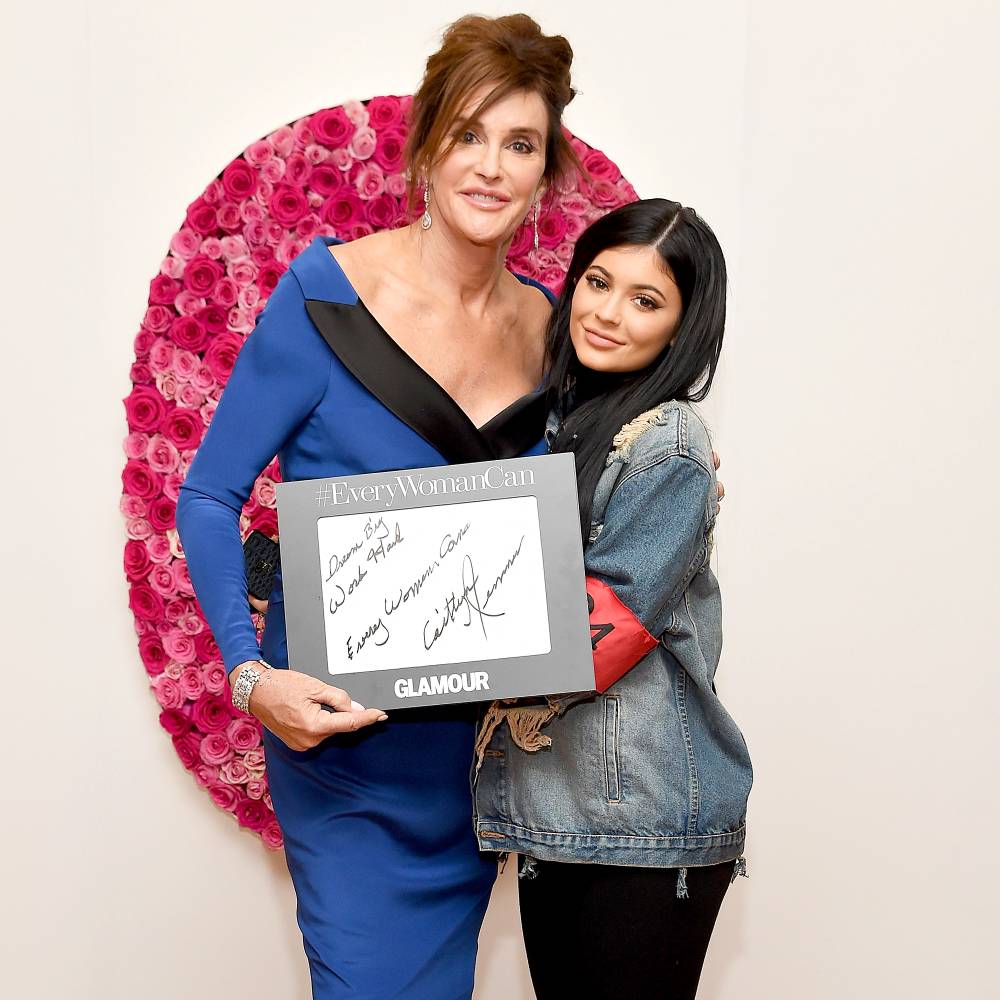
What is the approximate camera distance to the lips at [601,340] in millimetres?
1608

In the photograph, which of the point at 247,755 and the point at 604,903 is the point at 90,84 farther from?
the point at 604,903

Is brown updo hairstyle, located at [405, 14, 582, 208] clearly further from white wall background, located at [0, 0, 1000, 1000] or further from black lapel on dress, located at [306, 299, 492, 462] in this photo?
white wall background, located at [0, 0, 1000, 1000]

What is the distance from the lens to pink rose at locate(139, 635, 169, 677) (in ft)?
7.37

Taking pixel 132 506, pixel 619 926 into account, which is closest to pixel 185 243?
pixel 132 506

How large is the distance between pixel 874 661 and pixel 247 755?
126 centimetres

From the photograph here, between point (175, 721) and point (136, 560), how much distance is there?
32 cm

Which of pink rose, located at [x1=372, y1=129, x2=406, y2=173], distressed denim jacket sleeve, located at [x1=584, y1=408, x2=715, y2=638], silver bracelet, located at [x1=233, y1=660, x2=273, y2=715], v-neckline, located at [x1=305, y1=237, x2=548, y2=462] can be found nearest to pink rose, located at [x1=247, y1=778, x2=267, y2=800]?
silver bracelet, located at [x1=233, y1=660, x2=273, y2=715]

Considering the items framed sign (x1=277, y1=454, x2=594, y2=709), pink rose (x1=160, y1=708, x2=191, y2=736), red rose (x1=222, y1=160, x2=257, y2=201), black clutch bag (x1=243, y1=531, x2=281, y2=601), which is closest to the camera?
framed sign (x1=277, y1=454, x2=594, y2=709)

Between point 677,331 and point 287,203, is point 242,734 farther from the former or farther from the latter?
point 677,331

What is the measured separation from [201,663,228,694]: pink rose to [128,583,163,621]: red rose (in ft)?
0.44

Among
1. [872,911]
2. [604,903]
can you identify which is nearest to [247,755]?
[604,903]

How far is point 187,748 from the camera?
2.28 meters

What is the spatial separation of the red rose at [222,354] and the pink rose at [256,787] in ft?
2.52

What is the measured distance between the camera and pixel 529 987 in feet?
8.30
